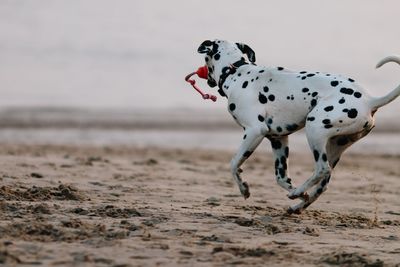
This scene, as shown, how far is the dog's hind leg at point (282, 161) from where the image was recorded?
9.22 meters

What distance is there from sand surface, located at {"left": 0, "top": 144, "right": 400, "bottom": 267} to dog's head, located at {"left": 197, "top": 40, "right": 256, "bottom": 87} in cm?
149

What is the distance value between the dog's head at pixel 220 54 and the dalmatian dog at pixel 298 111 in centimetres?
4

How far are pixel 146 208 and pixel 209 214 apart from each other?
0.66 m

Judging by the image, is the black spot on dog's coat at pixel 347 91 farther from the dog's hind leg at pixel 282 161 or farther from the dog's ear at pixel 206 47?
the dog's ear at pixel 206 47

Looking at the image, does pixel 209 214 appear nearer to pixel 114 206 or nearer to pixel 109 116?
pixel 114 206

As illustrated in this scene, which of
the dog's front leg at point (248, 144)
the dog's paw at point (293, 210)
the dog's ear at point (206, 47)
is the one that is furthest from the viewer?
the dog's ear at point (206, 47)

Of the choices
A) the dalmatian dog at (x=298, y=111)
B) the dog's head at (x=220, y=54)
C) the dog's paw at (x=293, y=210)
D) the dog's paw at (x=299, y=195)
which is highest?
the dog's head at (x=220, y=54)

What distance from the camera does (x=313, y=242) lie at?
24.3 feet

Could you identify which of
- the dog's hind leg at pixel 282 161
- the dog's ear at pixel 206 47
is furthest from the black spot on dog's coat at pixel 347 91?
the dog's ear at pixel 206 47

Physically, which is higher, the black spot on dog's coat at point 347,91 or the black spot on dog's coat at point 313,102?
the black spot on dog's coat at point 347,91

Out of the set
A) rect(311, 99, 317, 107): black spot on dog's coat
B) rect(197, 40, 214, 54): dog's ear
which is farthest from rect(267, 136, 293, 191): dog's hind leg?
rect(197, 40, 214, 54): dog's ear

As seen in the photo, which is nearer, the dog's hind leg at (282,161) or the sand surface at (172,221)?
the sand surface at (172,221)

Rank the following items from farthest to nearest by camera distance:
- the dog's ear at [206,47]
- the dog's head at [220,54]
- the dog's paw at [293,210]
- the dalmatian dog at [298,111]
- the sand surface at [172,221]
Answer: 1. the dog's ear at [206,47]
2. the dog's head at [220,54]
3. the dog's paw at [293,210]
4. the dalmatian dog at [298,111]
5. the sand surface at [172,221]

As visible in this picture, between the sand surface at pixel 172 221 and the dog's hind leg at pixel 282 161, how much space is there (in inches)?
12.9
